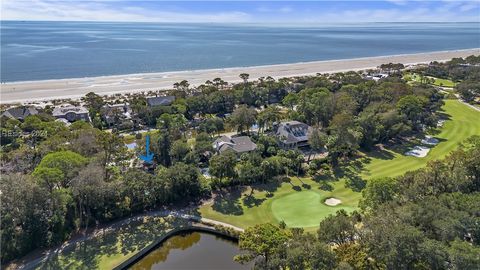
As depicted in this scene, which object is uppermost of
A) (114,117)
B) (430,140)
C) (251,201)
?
(114,117)

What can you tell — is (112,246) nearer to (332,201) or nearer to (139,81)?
(332,201)

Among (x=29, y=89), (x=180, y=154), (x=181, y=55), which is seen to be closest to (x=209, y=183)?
(x=180, y=154)

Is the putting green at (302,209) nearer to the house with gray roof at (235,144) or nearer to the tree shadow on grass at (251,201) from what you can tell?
the tree shadow on grass at (251,201)

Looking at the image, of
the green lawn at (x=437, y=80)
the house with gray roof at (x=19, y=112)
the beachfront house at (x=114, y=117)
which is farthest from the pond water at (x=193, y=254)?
the green lawn at (x=437, y=80)

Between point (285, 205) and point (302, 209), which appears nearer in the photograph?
point (302, 209)

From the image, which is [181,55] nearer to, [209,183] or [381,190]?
[209,183]

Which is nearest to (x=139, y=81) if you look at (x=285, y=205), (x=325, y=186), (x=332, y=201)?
(x=325, y=186)

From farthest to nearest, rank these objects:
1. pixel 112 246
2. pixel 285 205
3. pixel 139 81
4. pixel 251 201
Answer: pixel 139 81, pixel 251 201, pixel 285 205, pixel 112 246
